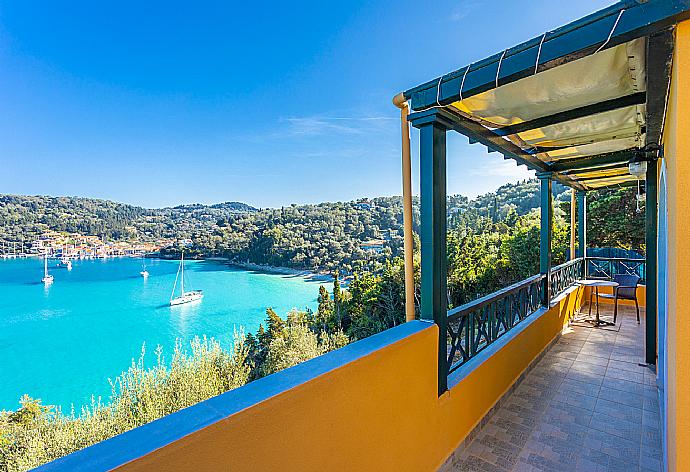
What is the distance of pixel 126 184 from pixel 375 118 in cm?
3162

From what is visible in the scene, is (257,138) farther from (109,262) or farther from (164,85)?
(109,262)

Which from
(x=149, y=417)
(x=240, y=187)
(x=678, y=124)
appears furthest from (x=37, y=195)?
(x=678, y=124)

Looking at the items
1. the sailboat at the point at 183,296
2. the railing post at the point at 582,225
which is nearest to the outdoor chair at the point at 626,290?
the railing post at the point at 582,225

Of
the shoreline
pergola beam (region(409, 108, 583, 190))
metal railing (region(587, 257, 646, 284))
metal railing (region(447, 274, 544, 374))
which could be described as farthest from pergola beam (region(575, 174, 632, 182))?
the shoreline

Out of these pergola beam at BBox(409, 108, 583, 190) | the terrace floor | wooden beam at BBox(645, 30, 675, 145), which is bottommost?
the terrace floor

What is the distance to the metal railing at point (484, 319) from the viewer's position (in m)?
2.24

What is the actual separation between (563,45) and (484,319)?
6.42 ft

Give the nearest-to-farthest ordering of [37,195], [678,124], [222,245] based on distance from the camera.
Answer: [678,124], [37,195], [222,245]

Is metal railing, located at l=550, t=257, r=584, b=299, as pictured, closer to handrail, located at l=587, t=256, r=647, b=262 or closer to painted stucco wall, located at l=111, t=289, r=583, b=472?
handrail, located at l=587, t=256, r=647, b=262

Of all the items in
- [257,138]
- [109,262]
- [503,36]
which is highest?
[257,138]

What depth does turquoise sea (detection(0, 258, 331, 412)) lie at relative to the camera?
86.2 ft

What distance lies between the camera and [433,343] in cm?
189

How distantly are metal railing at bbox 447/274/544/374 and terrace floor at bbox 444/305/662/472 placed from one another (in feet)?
1.56

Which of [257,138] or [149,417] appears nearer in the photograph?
[149,417]
